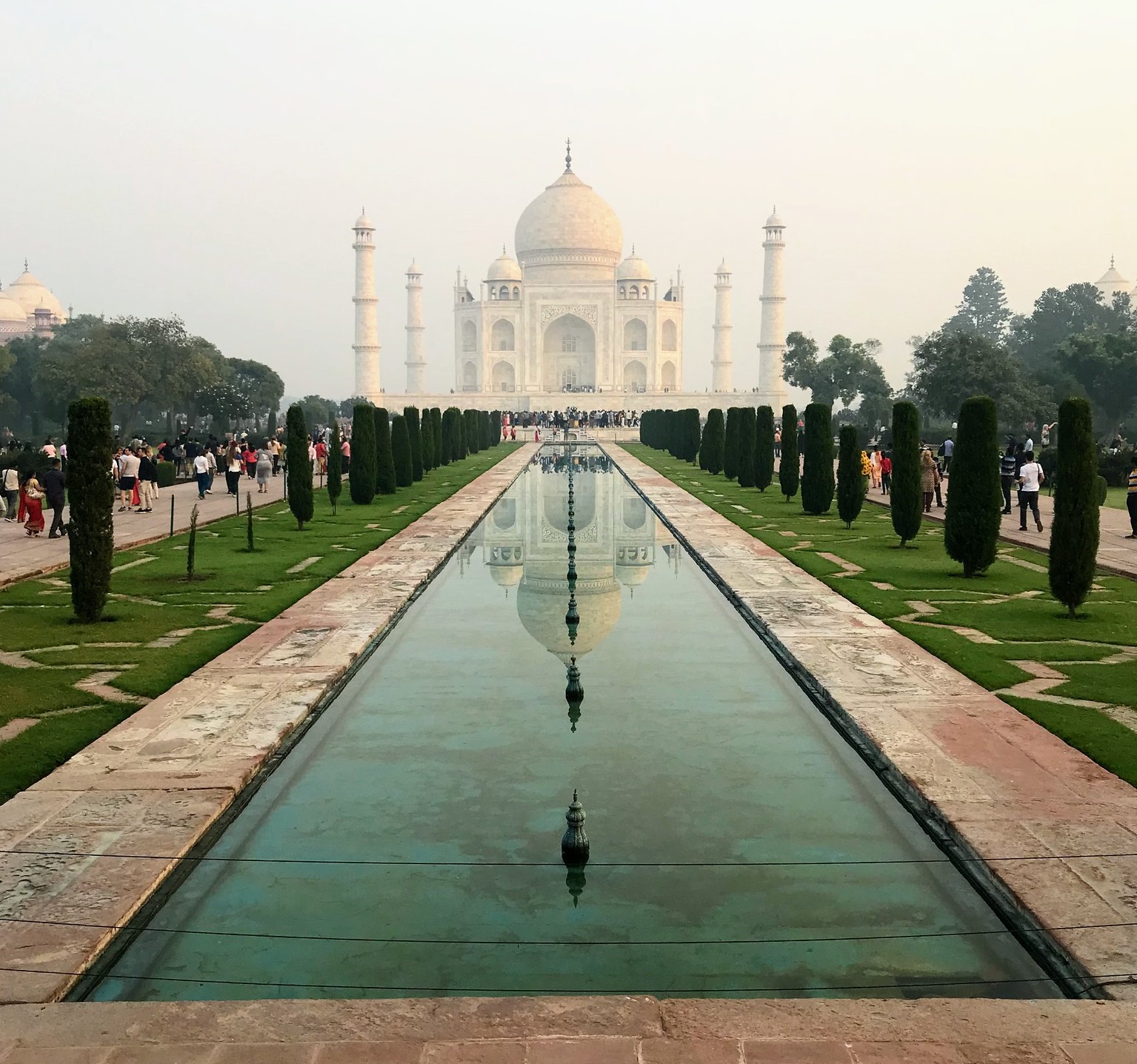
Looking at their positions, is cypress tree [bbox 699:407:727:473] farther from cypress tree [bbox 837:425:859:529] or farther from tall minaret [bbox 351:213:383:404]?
tall minaret [bbox 351:213:383:404]

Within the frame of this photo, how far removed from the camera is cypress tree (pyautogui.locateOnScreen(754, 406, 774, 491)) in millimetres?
17438

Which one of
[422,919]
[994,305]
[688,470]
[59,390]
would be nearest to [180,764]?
[422,919]

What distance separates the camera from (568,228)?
5397cm

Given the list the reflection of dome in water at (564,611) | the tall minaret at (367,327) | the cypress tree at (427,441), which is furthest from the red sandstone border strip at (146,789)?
the tall minaret at (367,327)

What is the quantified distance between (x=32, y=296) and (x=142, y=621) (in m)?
67.9

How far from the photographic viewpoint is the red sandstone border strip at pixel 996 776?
10.5 feet

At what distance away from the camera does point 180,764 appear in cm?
439

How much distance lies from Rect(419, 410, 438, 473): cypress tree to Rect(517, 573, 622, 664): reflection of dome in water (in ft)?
42.8

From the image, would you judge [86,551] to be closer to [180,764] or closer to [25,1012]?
[180,764]

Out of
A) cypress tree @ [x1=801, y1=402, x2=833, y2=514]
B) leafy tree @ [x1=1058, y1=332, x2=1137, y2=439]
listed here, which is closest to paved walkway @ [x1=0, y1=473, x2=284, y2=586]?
cypress tree @ [x1=801, y1=402, x2=833, y2=514]

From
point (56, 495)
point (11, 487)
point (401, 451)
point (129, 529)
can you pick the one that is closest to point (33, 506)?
point (56, 495)

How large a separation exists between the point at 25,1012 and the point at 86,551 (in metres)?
4.98

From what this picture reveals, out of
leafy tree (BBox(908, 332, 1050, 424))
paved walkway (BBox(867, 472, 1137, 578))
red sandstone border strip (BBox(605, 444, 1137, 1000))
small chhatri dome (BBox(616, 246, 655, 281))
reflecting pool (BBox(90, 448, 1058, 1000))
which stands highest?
small chhatri dome (BBox(616, 246, 655, 281))

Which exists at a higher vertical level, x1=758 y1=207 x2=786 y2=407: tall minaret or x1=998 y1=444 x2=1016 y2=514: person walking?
x1=758 y1=207 x2=786 y2=407: tall minaret
